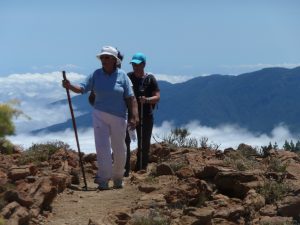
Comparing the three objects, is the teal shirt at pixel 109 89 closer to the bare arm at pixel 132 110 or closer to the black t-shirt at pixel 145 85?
the bare arm at pixel 132 110

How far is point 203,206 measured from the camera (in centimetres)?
870

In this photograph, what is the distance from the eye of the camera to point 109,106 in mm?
10125

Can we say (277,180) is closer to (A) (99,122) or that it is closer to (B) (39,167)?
Answer: (A) (99,122)

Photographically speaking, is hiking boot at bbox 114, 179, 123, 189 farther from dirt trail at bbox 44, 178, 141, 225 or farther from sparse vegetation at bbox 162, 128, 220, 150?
sparse vegetation at bbox 162, 128, 220, 150

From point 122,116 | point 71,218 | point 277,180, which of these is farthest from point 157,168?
point 71,218

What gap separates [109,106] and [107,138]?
1.75ft

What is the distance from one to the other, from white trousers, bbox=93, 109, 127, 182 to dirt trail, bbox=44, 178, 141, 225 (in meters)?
0.39

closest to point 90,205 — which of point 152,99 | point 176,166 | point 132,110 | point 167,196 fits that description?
point 167,196

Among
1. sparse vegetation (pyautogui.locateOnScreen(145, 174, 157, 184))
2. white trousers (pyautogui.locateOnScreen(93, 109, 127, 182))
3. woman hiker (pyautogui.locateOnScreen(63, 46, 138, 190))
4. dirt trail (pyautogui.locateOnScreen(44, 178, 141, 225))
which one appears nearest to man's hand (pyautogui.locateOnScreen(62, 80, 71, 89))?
woman hiker (pyautogui.locateOnScreen(63, 46, 138, 190))

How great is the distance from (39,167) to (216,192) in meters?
3.79

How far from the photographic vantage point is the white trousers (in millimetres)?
10203

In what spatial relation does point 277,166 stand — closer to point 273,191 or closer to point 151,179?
point 273,191

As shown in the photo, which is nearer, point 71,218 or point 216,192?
point 71,218

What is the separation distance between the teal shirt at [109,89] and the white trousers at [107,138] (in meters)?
0.12
